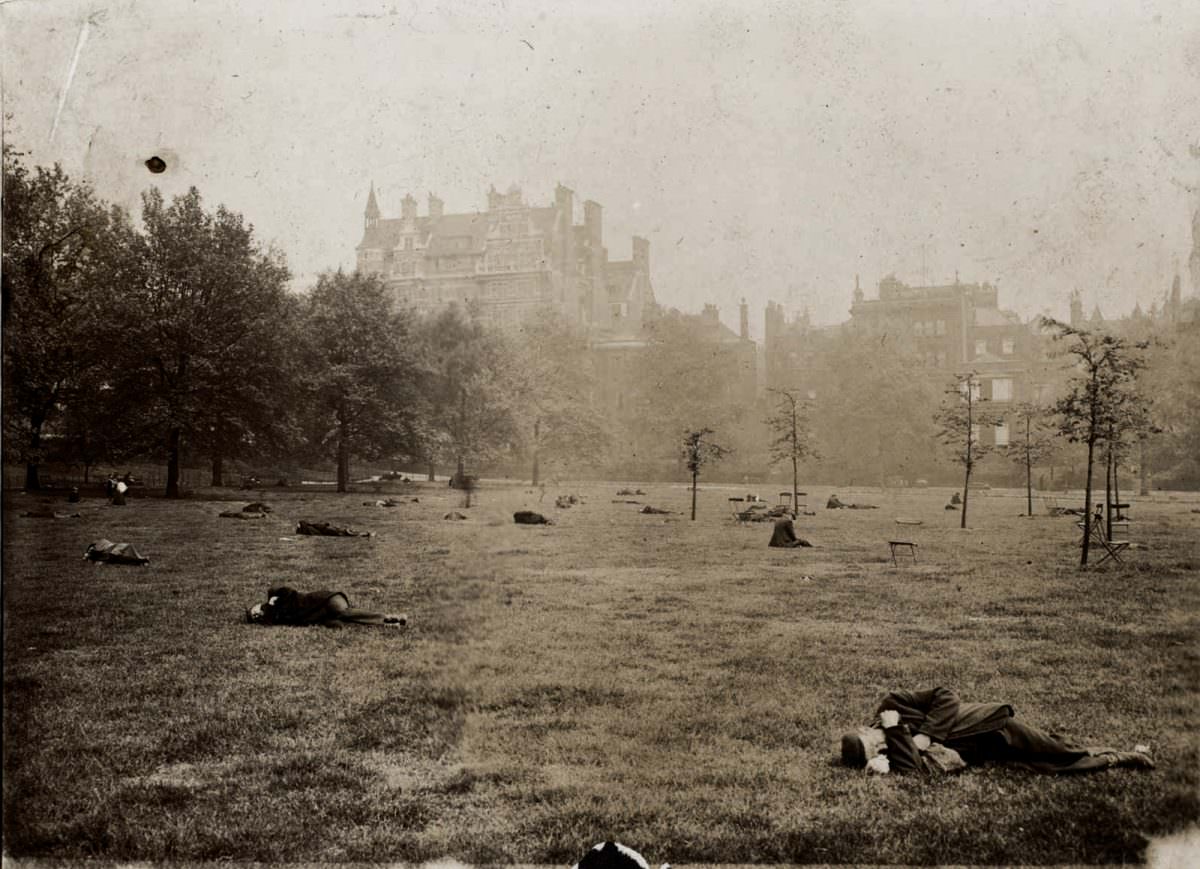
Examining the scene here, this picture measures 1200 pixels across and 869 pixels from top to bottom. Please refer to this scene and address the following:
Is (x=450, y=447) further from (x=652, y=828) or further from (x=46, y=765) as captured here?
(x=46, y=765)

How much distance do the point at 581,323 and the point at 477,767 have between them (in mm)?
2195

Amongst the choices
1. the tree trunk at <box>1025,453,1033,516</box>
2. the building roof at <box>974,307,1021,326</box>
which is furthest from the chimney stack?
the tree trunk at <box>1025,453,1033,516</box>

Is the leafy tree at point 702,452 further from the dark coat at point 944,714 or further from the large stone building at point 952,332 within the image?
the dark coat at point 944,714

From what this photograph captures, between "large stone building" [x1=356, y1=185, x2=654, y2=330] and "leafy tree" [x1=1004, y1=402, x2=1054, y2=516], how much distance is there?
1.95 m

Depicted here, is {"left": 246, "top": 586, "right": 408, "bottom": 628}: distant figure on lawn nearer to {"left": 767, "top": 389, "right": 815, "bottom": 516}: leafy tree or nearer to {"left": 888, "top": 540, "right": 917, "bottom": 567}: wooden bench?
{"left": 767, "top": 389, "right": 815, "bottom": 516}: leafy tree

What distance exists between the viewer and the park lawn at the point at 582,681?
3.47 m

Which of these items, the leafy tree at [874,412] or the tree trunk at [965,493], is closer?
the tree trunk at [965,493]

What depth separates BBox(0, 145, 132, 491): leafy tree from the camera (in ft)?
14.2

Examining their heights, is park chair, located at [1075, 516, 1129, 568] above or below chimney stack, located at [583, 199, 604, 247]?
below

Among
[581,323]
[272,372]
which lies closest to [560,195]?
[581,323]

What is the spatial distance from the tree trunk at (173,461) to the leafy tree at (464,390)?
143 cm

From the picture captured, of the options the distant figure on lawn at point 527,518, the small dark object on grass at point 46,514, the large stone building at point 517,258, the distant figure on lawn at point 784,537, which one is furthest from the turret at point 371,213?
the distant figure on lawn at point 784,537

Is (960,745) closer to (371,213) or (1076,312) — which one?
(1076,312)

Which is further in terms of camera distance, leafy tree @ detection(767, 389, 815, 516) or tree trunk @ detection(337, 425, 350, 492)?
tree trunk @ detection(337, 425, 350, 492)
